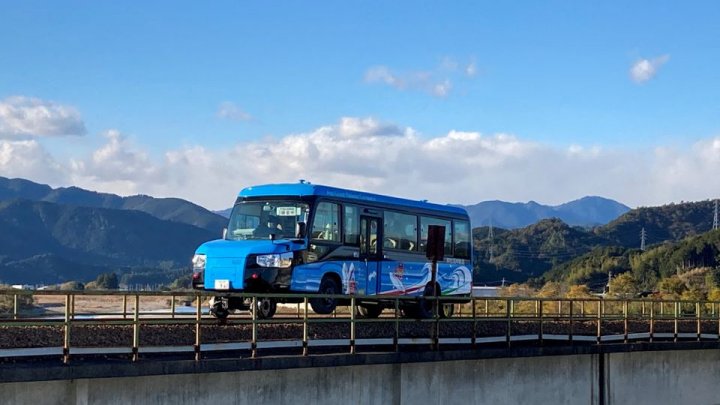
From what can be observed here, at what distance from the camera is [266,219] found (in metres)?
23.2

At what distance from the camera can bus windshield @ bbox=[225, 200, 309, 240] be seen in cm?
2288

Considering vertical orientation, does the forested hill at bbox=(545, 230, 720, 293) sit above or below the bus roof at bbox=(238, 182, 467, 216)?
below

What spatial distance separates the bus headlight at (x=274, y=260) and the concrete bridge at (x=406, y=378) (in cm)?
443

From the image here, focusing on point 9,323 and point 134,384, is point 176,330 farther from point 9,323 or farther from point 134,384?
point 9,323

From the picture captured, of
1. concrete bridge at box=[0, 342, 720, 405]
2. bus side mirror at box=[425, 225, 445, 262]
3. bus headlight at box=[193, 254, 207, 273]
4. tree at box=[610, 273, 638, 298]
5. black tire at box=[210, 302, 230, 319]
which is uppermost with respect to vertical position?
bus side mirror at box=[425, 225, 445, 262]

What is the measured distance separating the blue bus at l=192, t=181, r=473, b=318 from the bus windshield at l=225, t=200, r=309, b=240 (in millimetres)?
22

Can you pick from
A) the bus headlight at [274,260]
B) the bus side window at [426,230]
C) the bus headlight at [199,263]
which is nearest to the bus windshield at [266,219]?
the bus headlight at [274,260]

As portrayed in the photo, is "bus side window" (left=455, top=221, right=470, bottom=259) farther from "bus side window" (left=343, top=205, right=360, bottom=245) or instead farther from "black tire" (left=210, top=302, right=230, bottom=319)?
"black tire" (left=210, top=302, right=230, bottom=319)

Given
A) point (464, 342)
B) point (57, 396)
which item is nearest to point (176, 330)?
point (57, 396)

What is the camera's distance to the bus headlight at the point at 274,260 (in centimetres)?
2162

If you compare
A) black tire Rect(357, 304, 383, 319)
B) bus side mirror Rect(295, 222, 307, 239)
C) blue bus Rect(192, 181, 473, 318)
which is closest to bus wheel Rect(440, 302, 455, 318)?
blue bus Rect(192, 181, 473, 318)

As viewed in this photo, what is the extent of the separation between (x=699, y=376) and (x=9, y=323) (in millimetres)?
19242

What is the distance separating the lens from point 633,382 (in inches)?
952

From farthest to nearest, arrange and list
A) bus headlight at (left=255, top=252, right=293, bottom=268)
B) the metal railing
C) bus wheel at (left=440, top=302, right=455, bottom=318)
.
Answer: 1. bus wheel at (left=440, top=302, right=455, bottom=318)
2. bus headlight at (left=255, top=252, right=293, bottom=268)
3. the metal railing
